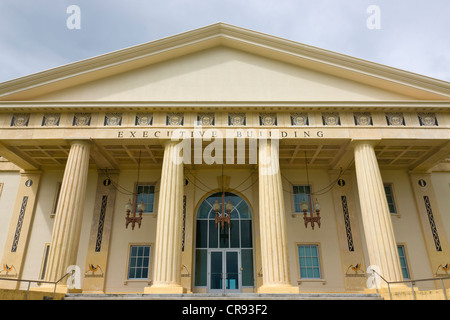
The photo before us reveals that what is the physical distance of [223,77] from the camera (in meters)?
15.0

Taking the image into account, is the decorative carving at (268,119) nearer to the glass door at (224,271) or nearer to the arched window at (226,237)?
the arched window at (226,237)

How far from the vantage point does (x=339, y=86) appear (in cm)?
1481

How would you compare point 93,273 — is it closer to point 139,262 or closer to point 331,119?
point 139,262

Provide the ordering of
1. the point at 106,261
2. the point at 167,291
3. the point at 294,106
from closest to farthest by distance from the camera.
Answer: the point at 167,291 → the point at 294,106 → the point at 106,261

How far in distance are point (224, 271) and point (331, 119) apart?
8.56 metres

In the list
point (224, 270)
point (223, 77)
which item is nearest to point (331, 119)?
point (223, 77)

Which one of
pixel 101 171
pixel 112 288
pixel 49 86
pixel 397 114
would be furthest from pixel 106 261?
pixel 397 114

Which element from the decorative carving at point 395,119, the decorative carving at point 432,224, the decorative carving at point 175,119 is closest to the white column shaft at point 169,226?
the decorative carving at point 175,119

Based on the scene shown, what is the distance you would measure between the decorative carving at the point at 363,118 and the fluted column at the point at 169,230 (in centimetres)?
762

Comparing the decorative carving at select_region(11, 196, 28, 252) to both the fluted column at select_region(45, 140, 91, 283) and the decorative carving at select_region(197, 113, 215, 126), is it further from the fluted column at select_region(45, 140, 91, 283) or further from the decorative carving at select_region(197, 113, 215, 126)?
the decorative carving at select_region(197, 113, 215, 126)

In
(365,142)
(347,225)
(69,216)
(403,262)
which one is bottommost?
(403,262)

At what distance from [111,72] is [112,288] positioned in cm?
983

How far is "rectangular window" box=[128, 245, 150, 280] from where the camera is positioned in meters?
15.9
